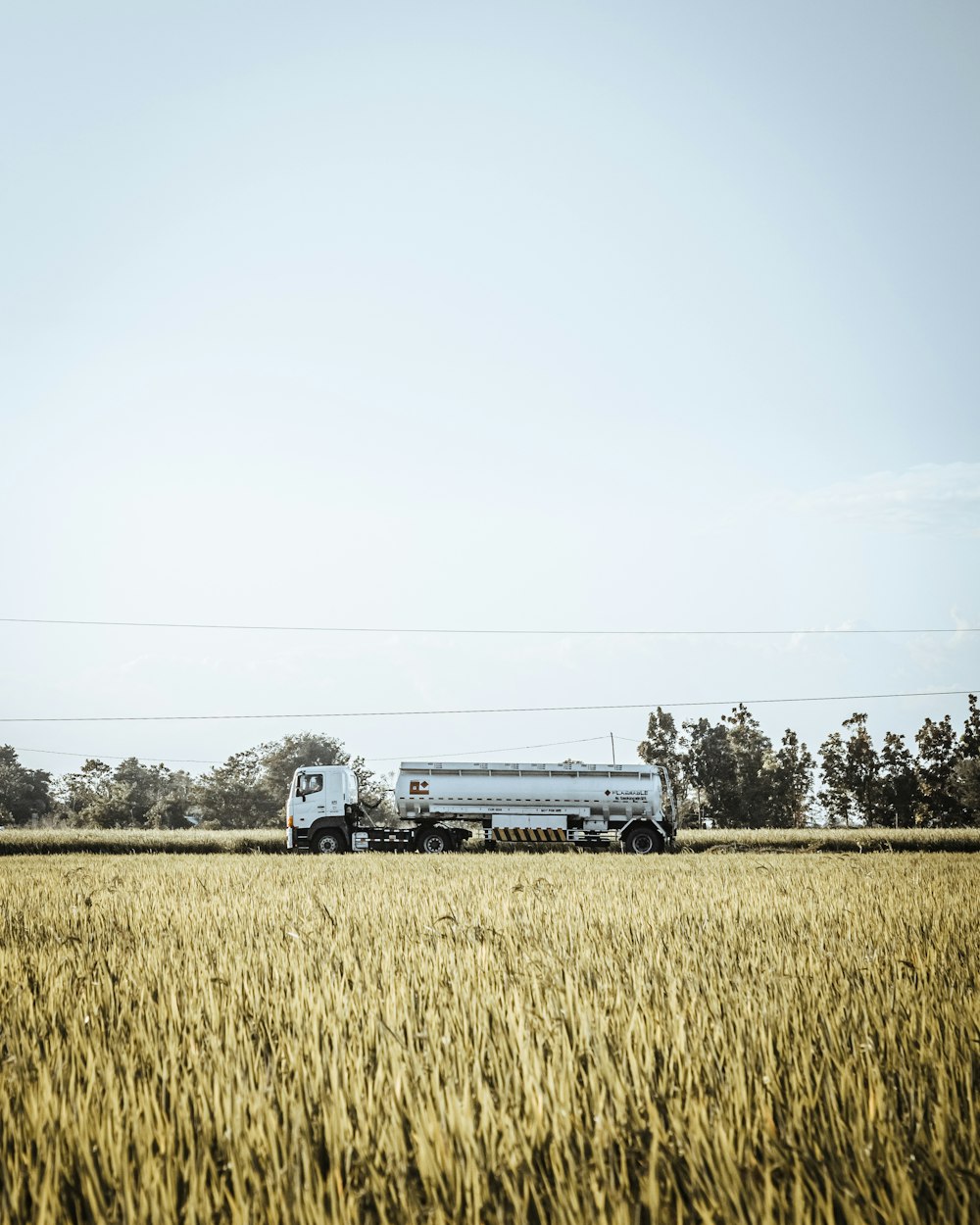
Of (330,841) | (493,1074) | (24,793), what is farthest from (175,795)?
(493,1074)

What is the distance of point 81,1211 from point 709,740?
71.9m

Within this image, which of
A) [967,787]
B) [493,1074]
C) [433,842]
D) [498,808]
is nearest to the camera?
[493,1074]

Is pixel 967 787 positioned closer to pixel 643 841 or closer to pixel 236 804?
pixel 643 841

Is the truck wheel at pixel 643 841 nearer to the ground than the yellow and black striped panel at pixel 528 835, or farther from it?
nearer to the ground

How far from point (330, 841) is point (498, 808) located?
501 cm

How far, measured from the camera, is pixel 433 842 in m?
25.7

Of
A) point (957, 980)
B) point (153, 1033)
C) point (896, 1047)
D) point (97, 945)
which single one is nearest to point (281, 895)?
point (97, 945)

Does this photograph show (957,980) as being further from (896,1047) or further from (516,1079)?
(516,1079)

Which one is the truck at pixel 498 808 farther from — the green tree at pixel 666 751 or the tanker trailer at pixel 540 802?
the green tree at pixel 666 751

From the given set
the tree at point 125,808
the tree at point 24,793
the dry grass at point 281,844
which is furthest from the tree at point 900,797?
the tree at point 24,793

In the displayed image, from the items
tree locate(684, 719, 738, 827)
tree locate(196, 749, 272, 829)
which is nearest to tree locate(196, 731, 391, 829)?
tree locate(196, 749, 272, 829)

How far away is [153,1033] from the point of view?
382 centimetres

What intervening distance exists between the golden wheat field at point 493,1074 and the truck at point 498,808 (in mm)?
17986

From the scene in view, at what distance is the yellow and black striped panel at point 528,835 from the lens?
25344mm
